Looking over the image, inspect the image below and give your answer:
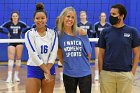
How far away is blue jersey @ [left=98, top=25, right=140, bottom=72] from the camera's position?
4438mm

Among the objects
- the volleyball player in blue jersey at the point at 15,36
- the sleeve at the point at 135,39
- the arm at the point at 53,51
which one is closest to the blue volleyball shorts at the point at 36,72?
the arm at the point at 53,51

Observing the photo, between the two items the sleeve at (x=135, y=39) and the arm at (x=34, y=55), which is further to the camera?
the arm at (x=34, y=55)

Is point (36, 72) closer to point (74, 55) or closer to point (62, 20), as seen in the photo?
point (74, 55)

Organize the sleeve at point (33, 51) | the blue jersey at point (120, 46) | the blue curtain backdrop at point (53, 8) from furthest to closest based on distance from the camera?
the blue curtain backdrop at point (53, 8)
the sleeve at point (33, 51)
the blue jersey at point (120, 46)

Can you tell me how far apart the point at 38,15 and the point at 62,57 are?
0.73 meters

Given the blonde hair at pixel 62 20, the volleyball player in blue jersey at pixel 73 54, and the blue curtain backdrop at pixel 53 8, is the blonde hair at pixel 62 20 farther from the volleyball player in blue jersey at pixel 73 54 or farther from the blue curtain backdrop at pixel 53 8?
the blue curtain backdrop at pixel 53 8

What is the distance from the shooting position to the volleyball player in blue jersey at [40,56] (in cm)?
463

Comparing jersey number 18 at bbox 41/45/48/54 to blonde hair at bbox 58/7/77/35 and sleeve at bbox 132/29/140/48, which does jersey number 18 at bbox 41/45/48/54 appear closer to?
blonde hair at bbox 58/7/77/35

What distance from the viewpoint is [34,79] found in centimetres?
465

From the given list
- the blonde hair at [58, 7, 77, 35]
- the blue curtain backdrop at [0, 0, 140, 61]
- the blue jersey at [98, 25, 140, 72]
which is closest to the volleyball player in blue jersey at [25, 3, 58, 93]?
the blonde hair at [58, 7, 77, 35]

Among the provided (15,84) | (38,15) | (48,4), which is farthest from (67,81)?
(48,4)

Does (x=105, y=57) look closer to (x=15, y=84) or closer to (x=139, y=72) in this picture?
(x=15, y=84)

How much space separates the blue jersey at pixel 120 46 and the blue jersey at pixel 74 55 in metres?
0.37

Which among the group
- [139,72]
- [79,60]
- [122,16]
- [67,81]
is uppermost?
[122,16]
